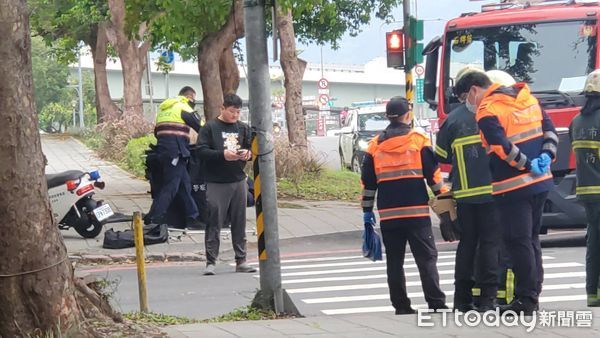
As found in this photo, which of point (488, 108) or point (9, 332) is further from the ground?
point (488, 108)

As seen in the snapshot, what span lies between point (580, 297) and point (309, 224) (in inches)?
306

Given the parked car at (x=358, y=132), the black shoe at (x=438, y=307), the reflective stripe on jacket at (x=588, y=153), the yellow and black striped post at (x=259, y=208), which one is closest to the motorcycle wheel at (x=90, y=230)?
the yellow and black striped post at (x=259, y=208)

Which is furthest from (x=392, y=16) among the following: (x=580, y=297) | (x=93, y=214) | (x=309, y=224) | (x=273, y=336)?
(x=273, y=336)

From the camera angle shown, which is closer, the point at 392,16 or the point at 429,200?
the point at 429,200

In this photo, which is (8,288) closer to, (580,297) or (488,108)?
(488,108)

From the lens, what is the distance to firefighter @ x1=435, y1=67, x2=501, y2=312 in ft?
29.0

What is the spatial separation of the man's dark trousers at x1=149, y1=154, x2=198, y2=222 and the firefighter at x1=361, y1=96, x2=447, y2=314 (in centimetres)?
648

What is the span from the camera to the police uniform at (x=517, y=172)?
8.31 m

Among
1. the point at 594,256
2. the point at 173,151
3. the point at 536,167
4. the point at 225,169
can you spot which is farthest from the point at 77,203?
the point at 536,167

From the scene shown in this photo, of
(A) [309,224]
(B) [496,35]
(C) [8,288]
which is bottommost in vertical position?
(A) [309,224]

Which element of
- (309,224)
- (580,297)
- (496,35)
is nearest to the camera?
(580,297)

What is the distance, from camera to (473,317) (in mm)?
8172

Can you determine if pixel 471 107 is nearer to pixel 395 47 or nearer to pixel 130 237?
pixel 130 237

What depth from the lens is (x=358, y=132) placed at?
30.6 meters
